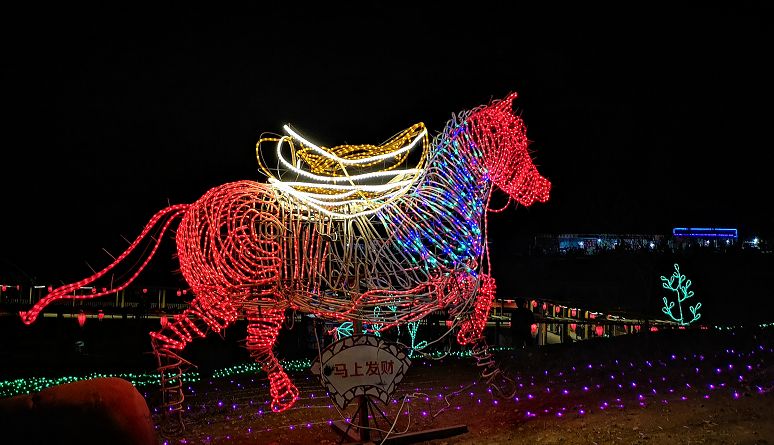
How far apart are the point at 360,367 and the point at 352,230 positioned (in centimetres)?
143

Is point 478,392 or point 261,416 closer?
point 261,416

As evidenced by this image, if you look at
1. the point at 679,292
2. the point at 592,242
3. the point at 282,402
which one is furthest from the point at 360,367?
the point at 592,242

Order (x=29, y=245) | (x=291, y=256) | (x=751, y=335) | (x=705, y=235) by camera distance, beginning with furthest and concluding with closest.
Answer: (x=705, y=235) < (x=29, y=245) < (x=751, y=335) < (x=291, y=256)

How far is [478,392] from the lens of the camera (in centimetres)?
784

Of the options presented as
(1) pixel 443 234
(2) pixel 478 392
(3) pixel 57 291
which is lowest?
(2) pixel 478 392

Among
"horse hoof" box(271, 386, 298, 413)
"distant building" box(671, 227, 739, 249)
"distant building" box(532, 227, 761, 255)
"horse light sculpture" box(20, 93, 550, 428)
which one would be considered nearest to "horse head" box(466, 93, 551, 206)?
"horse light sculpture" box(20, 93, 550, 428)

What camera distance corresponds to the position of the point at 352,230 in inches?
235

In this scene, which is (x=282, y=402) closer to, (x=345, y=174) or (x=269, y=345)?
(x=269, y=345)

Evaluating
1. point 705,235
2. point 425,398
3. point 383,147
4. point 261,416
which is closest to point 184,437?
point 261,416

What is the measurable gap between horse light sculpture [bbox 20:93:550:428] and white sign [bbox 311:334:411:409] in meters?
0.64

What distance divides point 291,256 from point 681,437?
399 centimetres

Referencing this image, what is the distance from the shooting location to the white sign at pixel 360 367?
5145 millimetres

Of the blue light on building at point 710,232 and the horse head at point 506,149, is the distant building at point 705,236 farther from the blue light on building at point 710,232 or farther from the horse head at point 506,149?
the horse head at point 506,149

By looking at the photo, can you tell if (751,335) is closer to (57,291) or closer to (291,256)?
(291,256)
